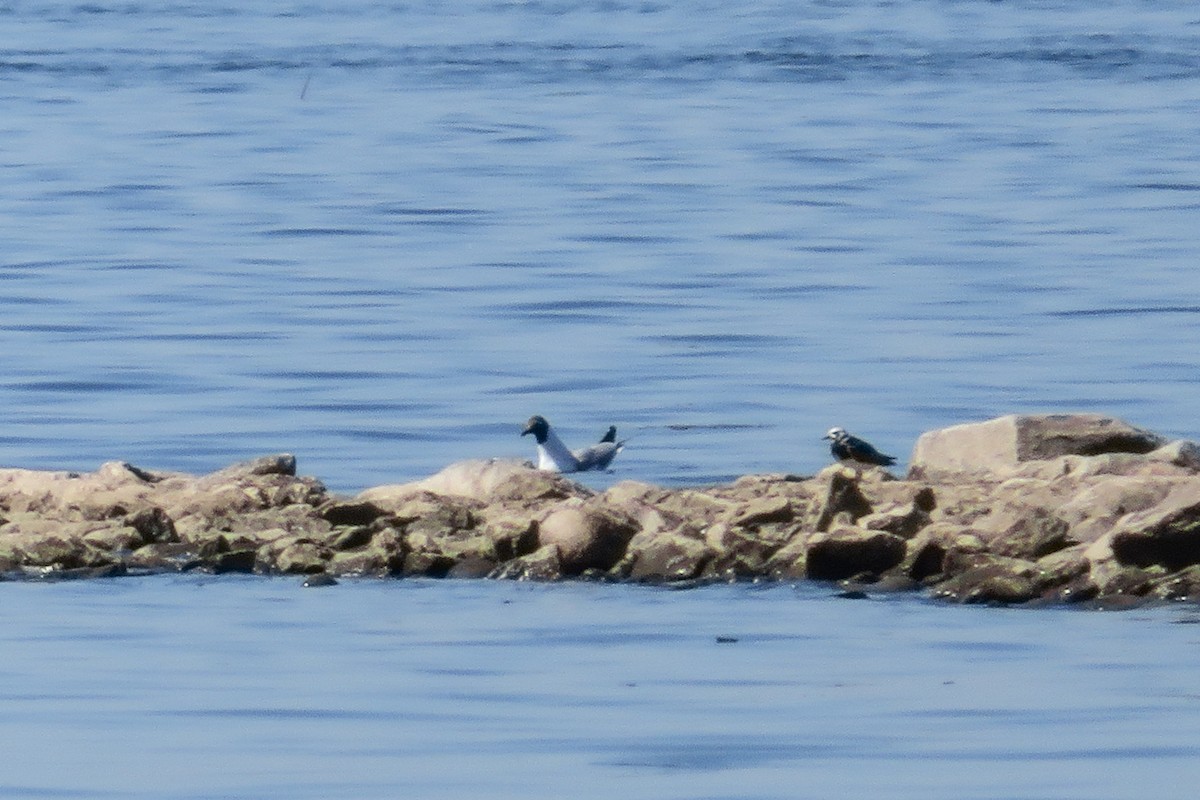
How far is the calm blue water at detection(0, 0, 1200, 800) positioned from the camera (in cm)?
1114

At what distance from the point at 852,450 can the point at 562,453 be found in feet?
5.56

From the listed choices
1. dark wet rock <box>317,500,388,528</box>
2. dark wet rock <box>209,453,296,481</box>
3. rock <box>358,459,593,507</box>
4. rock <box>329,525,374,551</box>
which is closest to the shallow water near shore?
rock <box>329,525,374,551</box>

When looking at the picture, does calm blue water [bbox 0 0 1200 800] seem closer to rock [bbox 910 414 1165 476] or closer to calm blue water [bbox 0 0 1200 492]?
calm blue water [bbox 0 0 1200 492]

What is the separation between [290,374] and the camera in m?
23.0

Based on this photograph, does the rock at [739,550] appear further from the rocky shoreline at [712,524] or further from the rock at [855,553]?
the rock at [855,553]

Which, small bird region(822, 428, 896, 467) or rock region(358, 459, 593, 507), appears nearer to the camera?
rock region(358, 459, 593, 507)

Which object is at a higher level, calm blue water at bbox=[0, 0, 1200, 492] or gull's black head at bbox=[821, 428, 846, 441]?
gull's black head at bbox=[821, 428, 846, 441]

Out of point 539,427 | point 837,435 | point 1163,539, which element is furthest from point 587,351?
point 1163,539

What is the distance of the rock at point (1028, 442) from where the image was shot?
649 inches

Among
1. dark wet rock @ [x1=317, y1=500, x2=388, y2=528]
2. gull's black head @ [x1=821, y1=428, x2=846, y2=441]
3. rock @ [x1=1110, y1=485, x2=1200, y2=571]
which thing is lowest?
gull's black head @ [x1=821, y1=428, x2=846, y2=441]

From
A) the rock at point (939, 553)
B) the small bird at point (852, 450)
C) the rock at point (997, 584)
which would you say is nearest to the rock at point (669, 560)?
the rock at point (939, 553)

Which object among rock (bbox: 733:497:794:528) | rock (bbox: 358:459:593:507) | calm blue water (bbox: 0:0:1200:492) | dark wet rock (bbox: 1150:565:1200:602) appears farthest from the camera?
calm blue water (bbox: 0:0:1200:492)

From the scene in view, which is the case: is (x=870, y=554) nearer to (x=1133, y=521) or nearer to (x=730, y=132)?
(x=1133, y=521)

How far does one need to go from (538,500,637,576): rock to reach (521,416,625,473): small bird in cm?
363
